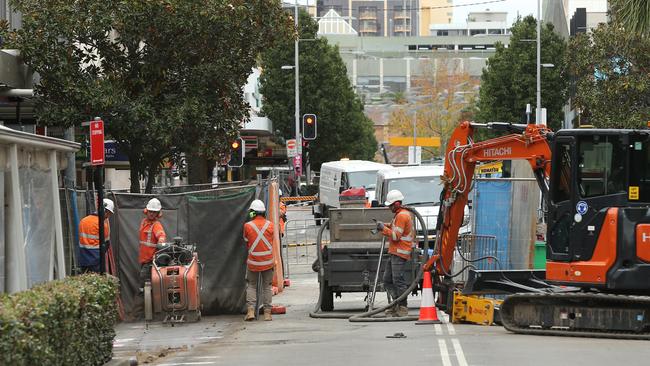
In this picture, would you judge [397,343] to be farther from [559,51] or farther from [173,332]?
[559,51]

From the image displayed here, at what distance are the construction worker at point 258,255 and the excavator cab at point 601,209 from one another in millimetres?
4615

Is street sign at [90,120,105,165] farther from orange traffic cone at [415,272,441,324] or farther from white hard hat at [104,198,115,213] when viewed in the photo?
orange traffic cone at [415,272,441,324]

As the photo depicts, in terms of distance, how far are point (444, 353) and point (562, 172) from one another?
3554 mm

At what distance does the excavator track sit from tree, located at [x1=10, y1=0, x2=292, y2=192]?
766 cm

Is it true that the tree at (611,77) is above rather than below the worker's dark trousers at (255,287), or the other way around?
above

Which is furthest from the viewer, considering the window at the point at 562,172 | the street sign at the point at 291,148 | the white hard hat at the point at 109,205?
the street sign at the point at 291,148

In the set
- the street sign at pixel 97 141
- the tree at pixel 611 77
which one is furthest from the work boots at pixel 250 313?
the tree at pixel 611 77

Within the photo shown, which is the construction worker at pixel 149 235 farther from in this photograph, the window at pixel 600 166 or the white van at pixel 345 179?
the white van at pixel 345 179

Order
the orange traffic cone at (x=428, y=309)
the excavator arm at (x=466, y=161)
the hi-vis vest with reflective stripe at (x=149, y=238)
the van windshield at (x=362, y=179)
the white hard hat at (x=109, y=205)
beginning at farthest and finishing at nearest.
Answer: the van windshield at (x=362, y=179) → the white hard hat at (x=109, y=205) → the hi-vis vest with reflective stripe at (x=149, y=238) → the orange traffic cone at (x=428, y=309) → the excavator arm at (x=466, y=161)

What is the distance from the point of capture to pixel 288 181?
7031 cm

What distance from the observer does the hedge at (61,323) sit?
896 centimetres

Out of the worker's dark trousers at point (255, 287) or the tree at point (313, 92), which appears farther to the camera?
the tree at point (313, 92)

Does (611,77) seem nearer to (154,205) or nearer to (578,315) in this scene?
(154,205)

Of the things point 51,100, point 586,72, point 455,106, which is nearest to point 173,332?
point 51,100
